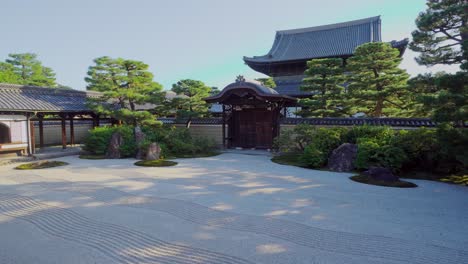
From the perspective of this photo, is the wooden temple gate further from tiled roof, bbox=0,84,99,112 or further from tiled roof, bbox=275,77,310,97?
tiled roof, bbox=0,84,99,112

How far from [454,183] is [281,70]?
567 inches

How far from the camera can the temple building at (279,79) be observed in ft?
46.5

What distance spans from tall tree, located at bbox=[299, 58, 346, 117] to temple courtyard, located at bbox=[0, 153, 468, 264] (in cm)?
564

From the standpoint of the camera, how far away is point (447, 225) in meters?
4.52

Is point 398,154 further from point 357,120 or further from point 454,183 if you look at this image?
point 357,120

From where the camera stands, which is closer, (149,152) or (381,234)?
(381,234)

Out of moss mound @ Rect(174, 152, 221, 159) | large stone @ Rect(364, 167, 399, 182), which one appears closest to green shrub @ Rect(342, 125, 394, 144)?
large stone @ Rect(364, 167, 399, 182)

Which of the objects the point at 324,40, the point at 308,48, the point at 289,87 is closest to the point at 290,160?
the point at 289,87

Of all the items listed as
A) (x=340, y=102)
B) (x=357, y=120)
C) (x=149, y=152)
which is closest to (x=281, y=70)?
(x=340, y=102)

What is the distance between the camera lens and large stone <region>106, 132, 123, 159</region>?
41.4ft

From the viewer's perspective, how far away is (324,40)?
21156 mm

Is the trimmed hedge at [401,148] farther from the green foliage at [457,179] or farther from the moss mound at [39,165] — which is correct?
the moss mound at [39,165]

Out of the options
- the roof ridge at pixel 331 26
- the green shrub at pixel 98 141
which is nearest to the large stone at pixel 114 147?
the green shrub at pixel 98 141

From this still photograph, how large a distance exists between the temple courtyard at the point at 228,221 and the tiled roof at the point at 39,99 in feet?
19.1
